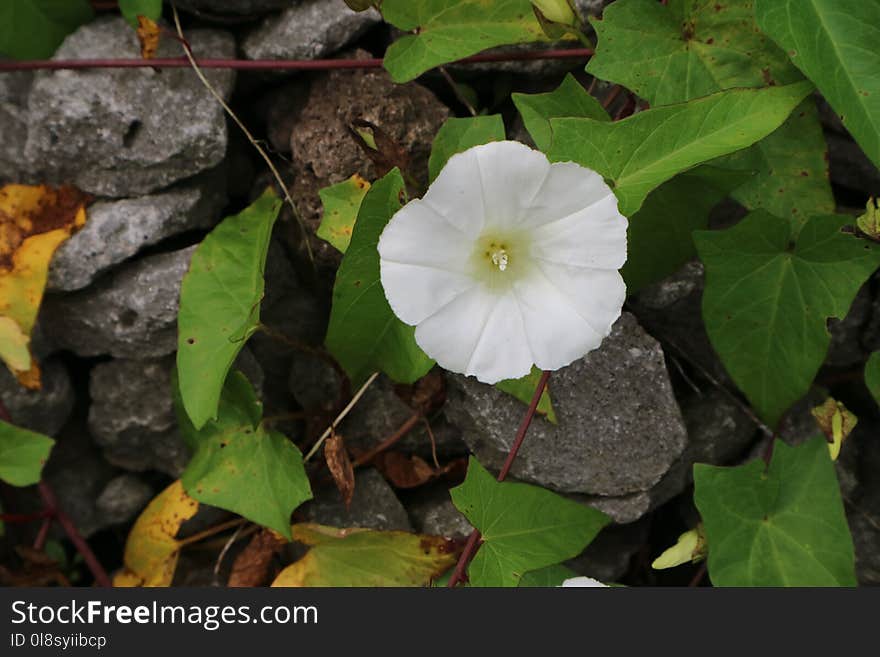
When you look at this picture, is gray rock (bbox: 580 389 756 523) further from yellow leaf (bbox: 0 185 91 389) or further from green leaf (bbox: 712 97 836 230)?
yellow leaf (bbox: 0 185 91 389)

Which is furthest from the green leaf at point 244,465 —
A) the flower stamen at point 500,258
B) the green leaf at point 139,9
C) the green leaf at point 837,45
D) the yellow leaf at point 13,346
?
the green leaf at point 837,45

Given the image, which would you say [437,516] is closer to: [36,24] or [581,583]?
[581,583]

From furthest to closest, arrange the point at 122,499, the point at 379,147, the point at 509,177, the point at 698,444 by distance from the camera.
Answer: the point at 122,499, the point at 698,444, the point at 379,147, the point at 509,177

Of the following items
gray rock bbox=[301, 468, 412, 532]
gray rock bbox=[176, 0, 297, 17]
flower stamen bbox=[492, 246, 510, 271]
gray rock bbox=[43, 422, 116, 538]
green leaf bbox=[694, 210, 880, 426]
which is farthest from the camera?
gray rock bbox=[43, 422, 116, 538]

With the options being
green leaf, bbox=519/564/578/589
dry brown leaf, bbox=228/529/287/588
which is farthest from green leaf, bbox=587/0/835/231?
dry brown leaf, bbox=228/529/287/588

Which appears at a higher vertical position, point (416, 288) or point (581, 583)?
point (416, 288)

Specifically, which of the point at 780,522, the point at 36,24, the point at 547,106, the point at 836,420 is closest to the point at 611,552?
the point at 780,522
